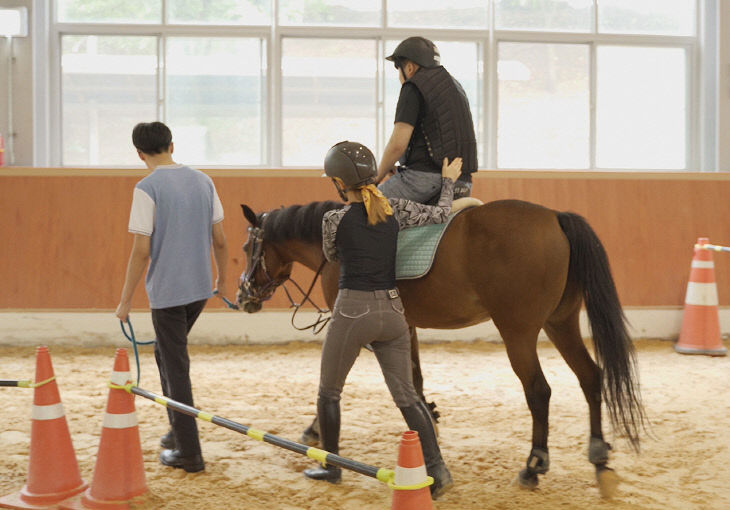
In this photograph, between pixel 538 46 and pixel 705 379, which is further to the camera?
pixel 538 46

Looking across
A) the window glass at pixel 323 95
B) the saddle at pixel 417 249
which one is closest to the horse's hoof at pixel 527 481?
the saddle at pixel 417 249

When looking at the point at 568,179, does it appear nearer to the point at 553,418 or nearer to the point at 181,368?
the point at 553,418

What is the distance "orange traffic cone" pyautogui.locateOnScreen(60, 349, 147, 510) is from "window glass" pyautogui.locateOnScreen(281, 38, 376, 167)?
6.62 metres

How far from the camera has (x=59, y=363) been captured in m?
6.77

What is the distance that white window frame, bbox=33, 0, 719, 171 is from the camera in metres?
9.46

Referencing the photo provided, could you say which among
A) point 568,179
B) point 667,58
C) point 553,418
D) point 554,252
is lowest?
point 553,418

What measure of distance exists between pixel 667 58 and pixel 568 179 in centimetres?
336

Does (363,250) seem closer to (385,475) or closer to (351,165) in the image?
(351,165)

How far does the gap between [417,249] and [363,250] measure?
0.53m

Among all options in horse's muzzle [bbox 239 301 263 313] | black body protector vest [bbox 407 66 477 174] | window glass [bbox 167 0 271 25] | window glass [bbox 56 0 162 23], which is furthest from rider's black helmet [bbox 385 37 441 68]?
window glass [bbox 56 0 162 23]

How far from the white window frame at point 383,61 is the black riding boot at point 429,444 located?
6.72 m

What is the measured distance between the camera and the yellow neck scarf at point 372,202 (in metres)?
3.39

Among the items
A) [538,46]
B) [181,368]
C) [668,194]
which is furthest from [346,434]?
[538,46]

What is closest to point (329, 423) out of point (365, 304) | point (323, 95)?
point (365, 304)
